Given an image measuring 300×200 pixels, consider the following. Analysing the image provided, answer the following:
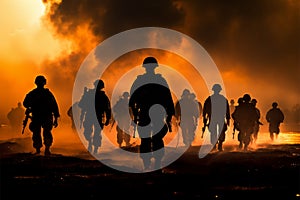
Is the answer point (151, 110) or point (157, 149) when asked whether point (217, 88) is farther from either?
point (157, 149)

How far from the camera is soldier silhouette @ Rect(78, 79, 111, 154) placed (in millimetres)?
21172

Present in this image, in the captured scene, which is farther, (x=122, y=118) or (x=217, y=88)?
(x=122, y=118)

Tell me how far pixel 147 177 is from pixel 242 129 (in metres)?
12.6

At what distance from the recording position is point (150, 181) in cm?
1131

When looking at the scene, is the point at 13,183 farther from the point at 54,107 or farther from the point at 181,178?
the point at 54,107

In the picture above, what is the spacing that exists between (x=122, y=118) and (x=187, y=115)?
11.7 feet

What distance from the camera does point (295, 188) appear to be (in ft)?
32.3

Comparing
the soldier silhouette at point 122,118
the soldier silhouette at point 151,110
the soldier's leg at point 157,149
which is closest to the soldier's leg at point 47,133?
the soldier silhouette at point 151,110

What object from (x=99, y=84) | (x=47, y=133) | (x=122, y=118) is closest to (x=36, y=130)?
(x=47, y=133)

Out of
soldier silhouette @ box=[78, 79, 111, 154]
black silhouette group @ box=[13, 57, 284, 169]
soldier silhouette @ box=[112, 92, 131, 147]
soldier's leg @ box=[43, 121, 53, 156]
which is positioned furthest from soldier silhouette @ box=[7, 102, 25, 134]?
soldier's leg @ box=[43, 121, 53, 156]

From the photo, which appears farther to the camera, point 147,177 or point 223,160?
point 223,160

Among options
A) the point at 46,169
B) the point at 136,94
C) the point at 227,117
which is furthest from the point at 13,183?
the point at 227,117

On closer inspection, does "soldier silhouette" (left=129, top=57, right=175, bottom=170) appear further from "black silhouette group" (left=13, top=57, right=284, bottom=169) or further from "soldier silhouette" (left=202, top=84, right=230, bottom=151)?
"soldier silhouette" (left=202, top=84, right=230, bottom=151)

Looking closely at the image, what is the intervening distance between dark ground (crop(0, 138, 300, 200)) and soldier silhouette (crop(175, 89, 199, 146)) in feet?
33.6
